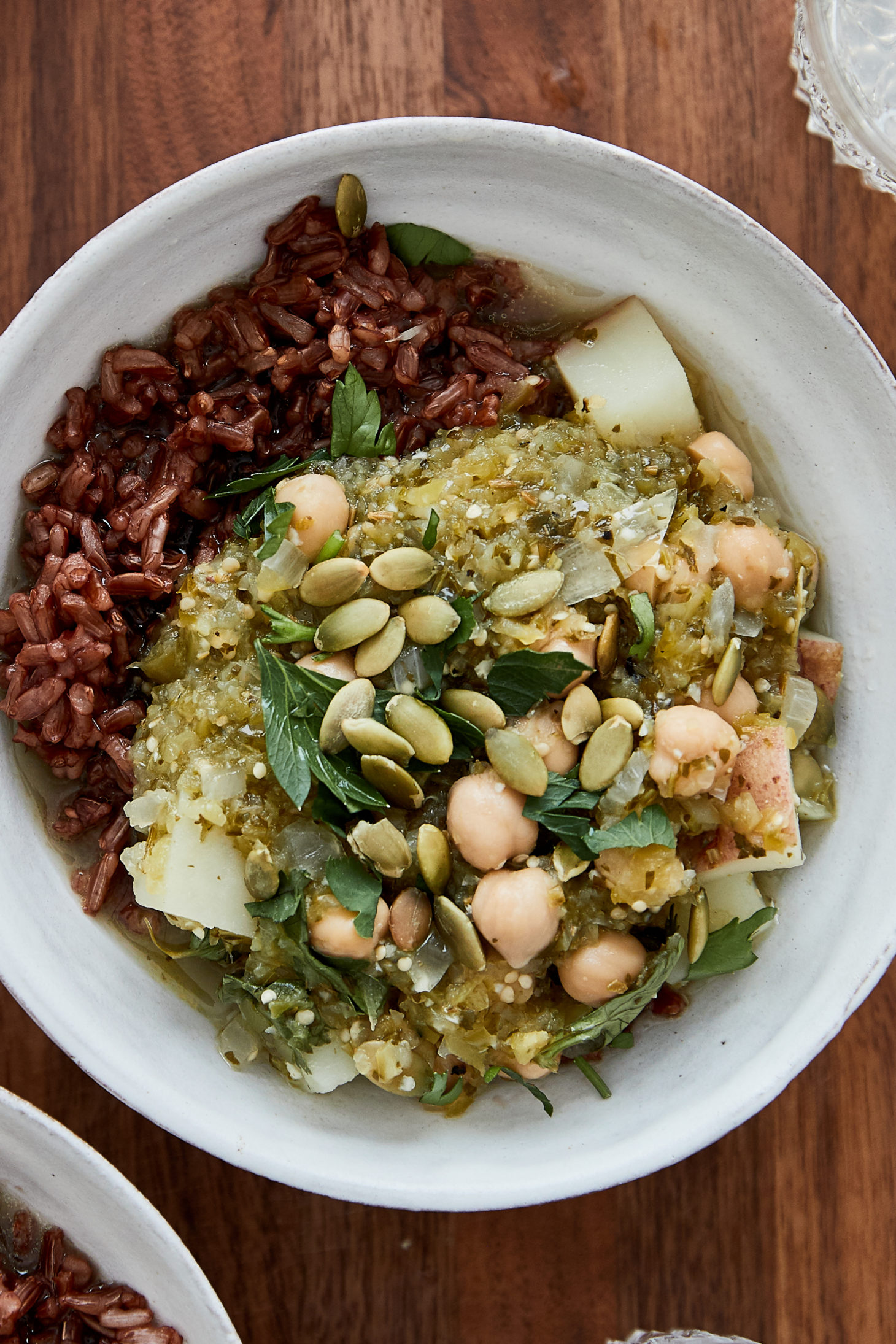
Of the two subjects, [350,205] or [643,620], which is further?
[350,205]

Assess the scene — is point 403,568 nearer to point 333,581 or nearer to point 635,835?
point 333,581

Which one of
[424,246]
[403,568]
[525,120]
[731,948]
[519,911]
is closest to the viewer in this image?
[519,911]

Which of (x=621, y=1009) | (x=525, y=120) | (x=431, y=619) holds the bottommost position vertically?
(x=621, y=1009)

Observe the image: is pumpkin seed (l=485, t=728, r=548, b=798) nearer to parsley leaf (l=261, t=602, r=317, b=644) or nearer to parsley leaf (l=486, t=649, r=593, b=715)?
parsley leaf (l=486, t=649, r=593, b=715)

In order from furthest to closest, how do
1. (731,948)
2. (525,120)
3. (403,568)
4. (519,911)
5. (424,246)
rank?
(525,120)
(424,246)
(731,948)
(403,568)
(519,911)

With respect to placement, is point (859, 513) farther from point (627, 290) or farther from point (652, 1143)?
point (652, 1143)

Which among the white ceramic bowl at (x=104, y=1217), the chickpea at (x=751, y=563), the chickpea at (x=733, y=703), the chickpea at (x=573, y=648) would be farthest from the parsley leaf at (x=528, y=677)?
the white ceramic bowl at (x=104, y=1217)

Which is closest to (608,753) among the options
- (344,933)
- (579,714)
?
(579,714)
